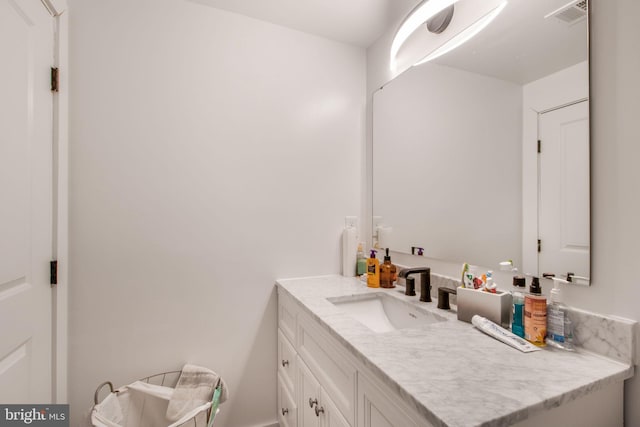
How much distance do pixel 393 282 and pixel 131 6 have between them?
5.99 ft

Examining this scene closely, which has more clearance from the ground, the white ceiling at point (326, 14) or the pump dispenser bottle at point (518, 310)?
the white ceiling at point (326, 14)

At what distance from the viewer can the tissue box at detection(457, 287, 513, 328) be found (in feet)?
3.06

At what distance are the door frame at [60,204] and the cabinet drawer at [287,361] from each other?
0.92 m

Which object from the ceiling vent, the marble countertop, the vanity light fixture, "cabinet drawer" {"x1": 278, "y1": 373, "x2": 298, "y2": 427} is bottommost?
"cabinet drawer" {"x1": 278, "y1": 373, "x2": 298, "y2": 427}

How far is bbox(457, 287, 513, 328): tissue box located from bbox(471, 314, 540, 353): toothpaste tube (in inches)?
1.1

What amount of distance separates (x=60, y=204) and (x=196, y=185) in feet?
1.73

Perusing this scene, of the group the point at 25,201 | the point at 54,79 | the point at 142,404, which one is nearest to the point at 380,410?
the point at 142,404

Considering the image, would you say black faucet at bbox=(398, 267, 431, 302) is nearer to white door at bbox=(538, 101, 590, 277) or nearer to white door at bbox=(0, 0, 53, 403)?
white door at bbox=(538, 101, 590, 277)

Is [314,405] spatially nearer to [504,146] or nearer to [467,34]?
[504,146]

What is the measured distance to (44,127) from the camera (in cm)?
111

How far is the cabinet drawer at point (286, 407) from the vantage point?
1301 mm

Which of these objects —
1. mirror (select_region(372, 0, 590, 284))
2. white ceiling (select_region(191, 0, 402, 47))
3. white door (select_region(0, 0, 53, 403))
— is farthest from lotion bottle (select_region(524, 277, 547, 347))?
white door (select_region(0, 0, 53, 403))

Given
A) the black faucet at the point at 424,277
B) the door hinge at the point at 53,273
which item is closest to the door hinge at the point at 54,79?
the door hinge at the point at 53,273

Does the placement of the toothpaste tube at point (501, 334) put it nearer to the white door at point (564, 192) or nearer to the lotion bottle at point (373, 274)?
the white door at point (564, 192)
